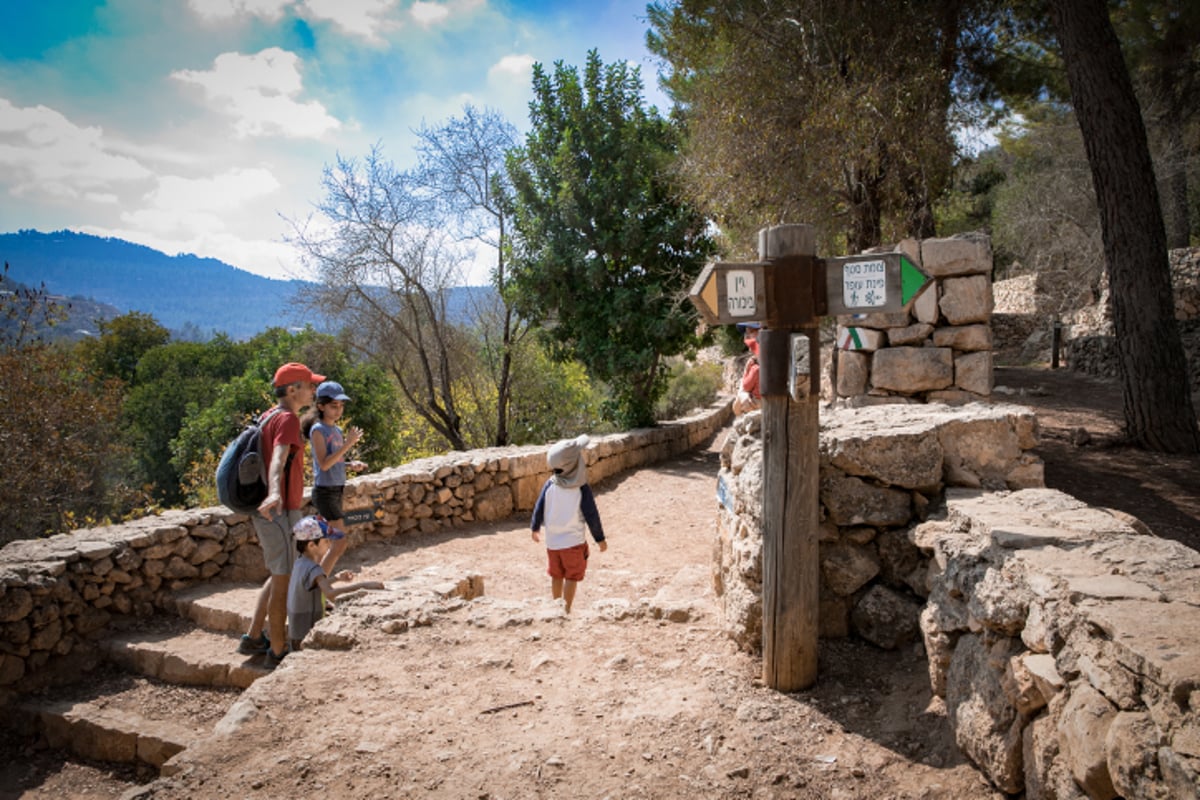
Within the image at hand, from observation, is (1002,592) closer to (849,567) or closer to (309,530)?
(849,567)

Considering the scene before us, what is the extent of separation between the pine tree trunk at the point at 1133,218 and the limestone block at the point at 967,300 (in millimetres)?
1968

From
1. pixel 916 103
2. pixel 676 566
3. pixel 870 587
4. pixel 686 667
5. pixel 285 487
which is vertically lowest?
pixel 676 566

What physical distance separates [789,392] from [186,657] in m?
4.64

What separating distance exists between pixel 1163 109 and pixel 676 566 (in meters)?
14.1

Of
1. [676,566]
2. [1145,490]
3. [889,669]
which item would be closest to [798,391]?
[889,669]

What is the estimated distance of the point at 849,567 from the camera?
137 inches

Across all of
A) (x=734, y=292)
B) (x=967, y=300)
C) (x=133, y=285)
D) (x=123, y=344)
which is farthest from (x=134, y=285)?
(x=734, y=292)

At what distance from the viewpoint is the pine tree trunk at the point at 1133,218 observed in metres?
7.17

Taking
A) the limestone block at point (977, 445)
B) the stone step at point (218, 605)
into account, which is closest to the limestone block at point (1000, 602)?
the limestone block at point (977, 445)

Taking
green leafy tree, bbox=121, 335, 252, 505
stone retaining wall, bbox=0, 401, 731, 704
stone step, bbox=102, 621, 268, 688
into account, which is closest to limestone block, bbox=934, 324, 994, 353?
stone retaining wall, bbox=0, 401, 731, 704

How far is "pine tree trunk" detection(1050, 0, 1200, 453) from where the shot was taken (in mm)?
7172

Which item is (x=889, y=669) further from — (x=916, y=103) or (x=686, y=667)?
(x=916, y=103)

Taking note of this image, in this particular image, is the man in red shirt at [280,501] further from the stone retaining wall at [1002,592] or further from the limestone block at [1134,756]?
the limestone block at [1134,756]

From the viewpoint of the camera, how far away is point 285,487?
4.55m
